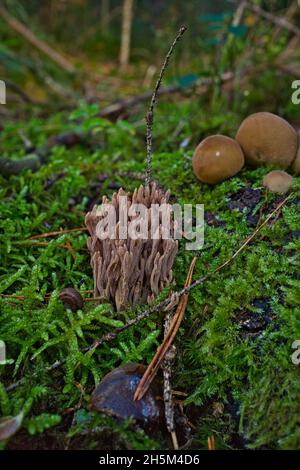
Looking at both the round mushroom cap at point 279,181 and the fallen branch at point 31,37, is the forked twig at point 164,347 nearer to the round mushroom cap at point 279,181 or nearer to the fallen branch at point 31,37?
the round mushroom cap at point 279,181

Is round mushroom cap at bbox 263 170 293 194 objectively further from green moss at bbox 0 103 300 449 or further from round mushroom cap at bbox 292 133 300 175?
round mushroom cap at bbox 292 133 300 175

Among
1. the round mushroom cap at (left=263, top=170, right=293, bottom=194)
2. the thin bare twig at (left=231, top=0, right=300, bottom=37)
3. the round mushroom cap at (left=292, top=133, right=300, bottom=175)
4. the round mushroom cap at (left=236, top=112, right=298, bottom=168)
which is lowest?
the round mushroom cap at (left=263, top=170, right=293, bottom=194)

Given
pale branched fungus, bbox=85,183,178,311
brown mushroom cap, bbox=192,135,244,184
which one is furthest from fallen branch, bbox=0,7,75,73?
pale branched fungus, bbox=85,183,178,311

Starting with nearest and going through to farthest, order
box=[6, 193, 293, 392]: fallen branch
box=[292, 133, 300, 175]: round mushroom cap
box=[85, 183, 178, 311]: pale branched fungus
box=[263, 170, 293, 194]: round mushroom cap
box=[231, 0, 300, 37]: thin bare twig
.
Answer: box=[6, 193, 293, 392]: fallen branch
box=[85, 183, 178, 311]: pale branched fungus
box=[263, 170, 293, 194]: round mushroom cap
box=[292, 133, 300, 175]: round mushroom cap
box=[231, 0, 300, 37]: thin bare twig

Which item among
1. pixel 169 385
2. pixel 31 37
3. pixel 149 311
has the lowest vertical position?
pixel 169 385

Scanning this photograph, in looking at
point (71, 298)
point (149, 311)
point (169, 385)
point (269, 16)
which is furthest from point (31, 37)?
point (169, 385)

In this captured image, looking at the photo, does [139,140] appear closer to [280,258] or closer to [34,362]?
[280,258]

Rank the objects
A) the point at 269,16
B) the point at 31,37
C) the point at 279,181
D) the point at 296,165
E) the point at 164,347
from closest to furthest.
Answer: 1. the point at 164,347
2. the point at 279,181
3. the point at 296,165
4. the point at 269,16
5. the point at 31,37

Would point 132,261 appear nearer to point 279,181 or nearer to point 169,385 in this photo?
point 169,385
